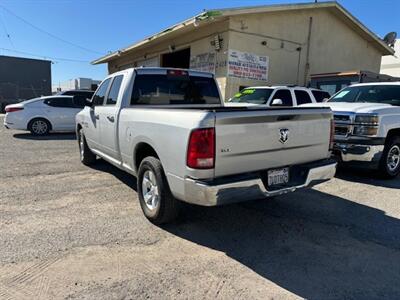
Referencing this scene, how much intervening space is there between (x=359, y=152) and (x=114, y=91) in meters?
4.55

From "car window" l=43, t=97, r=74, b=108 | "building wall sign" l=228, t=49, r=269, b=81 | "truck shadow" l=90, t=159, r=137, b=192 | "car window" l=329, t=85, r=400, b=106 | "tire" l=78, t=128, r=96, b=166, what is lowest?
"truck shadow" l=90, t=159, r=137, b=192

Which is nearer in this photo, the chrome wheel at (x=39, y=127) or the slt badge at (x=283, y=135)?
the slt badge at (x=283, y=135)

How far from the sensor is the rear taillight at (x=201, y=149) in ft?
10.8

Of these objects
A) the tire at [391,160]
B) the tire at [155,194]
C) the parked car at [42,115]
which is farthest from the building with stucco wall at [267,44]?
the tire at [155,194]

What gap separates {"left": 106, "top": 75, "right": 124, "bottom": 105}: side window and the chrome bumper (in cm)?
420

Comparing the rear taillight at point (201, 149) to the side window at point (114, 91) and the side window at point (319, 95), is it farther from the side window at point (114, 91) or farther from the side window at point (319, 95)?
the side window at point (319, 95)

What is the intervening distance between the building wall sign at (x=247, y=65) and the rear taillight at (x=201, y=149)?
33.8ft

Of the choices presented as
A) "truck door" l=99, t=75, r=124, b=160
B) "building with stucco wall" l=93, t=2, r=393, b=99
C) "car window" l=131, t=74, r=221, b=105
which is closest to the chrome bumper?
"car window" l=131, t=74, r=221, b=105

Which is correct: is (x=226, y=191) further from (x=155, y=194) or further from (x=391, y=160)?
(x=391, y=160)

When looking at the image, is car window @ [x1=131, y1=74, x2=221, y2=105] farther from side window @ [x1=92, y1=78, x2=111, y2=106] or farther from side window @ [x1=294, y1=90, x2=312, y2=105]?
side window @ [x1=294, y1=90, x2=312, y2=105]

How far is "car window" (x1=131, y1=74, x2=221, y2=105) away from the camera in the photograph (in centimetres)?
518

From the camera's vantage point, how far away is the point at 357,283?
309cm

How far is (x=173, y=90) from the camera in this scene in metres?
5.46

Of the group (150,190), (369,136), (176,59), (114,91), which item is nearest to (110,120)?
(114,91)
